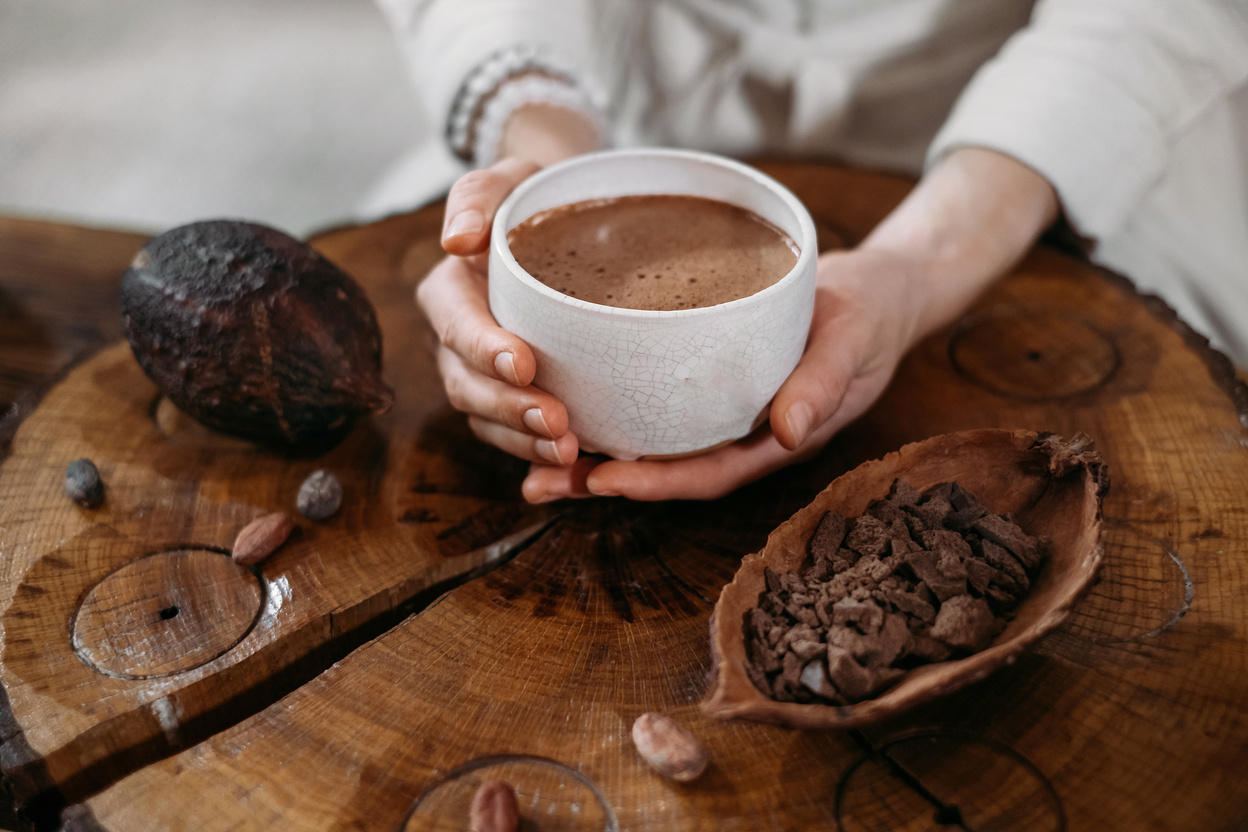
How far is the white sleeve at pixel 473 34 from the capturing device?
1073 millimetres

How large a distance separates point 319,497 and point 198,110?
2.46m

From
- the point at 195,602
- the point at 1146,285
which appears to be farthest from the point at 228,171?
the point at 1146,285

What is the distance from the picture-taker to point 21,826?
2.17ft

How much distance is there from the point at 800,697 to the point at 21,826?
0.59m

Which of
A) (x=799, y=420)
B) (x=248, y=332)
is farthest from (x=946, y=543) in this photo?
(x=248, y=332)

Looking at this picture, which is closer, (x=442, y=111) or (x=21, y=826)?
(x=21, y=826)

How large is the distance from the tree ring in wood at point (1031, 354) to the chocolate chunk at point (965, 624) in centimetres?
33

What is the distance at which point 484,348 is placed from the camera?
2.21 feet

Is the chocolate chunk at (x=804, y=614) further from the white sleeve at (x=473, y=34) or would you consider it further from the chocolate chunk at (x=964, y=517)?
the white sleeve at (x=473, y=34)

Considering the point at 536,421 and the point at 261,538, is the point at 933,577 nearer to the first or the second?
the point at 536,421

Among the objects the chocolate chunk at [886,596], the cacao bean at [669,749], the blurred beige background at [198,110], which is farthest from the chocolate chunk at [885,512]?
the blurred beige background at [198,110]

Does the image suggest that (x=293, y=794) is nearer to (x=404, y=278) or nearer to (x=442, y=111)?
(x=404, y=278)

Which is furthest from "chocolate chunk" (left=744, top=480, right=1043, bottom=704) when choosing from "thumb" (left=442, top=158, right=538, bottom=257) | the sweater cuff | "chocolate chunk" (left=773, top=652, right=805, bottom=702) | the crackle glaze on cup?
the sweater cuff

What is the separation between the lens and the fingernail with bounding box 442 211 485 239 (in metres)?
0.72
